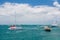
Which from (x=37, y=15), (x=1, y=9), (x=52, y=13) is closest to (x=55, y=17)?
(x=52, y=13)

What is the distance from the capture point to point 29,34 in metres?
4.91

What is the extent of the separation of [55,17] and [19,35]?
3.88ft

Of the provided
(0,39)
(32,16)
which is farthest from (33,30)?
(0,39)

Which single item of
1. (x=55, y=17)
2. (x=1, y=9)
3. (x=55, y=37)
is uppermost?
(x=1, y=9)

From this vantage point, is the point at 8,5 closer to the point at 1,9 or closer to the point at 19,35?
the point at 1,9

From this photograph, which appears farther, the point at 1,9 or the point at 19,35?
the point at 19,35

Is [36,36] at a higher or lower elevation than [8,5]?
lower

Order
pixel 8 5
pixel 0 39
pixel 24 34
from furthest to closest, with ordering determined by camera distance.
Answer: pixel 24 34 → pixel 0 39 → pixel 8 5

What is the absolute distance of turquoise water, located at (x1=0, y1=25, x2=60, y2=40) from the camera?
4.89 metres

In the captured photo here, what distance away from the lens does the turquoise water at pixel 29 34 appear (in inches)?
193

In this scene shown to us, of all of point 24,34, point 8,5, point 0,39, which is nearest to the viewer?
point 8,5

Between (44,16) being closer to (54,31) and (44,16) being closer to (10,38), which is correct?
(54,31)

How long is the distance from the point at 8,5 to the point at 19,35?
40.5 inches

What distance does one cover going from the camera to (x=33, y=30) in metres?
5.07
